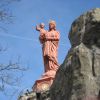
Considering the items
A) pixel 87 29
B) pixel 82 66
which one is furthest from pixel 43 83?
pixel 82 66

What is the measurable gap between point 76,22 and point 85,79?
140 cm

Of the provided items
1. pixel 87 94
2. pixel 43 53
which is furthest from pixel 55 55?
pixel 87 94

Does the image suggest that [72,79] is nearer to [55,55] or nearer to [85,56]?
[85,56]

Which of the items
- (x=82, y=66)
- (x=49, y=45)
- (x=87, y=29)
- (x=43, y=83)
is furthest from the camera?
(x=49, y=45)

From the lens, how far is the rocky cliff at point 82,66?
240 inches

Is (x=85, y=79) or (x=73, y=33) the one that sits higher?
(x=73, y=33)

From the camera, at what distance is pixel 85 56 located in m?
6.45

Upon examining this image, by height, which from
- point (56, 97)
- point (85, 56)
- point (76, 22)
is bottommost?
point (56, 97)

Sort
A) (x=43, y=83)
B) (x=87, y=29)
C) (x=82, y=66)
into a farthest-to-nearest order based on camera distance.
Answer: (x=43, y=83), (x=87, y=29), (x=82, y=66)

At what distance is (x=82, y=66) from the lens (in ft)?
20.7

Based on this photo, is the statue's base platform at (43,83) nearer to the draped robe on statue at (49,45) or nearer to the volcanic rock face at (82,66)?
the draped robe on statue at (49,45)

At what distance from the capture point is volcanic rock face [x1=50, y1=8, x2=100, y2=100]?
6.10 m

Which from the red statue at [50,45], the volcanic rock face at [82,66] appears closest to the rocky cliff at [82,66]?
the volcanic rock face at [82,66]

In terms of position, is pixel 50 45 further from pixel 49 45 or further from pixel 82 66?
pixel 82 66
